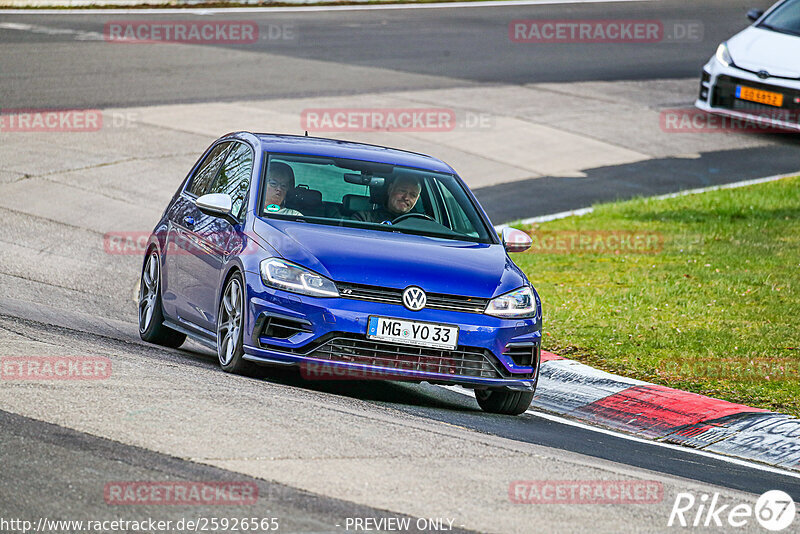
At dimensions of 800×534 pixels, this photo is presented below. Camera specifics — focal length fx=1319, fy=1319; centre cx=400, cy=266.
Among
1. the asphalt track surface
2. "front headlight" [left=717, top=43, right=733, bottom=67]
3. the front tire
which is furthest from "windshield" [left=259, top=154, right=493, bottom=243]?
"front headlight" [left=717, top=43, right=733, bottom=67]

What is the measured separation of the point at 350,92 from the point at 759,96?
6878 mm

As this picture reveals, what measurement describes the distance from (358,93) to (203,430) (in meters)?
16.9

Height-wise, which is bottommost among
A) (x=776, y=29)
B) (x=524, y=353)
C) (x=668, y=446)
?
(x=668, y=446)

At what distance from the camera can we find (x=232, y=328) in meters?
8.41

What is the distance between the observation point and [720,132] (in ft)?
74.2

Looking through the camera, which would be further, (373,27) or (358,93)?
(373,27)

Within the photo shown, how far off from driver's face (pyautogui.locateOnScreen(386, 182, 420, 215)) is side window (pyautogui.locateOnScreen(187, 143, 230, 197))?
5.04 ft

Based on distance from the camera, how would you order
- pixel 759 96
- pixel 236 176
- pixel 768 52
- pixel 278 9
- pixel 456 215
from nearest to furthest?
pixel 456 215
pixel 236 176
pixel 759 96
pixel 768 52
pixel 278 9

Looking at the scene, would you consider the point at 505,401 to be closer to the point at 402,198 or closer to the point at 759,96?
the point at 402,198

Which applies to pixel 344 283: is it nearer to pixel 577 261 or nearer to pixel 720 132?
pixel 577 261

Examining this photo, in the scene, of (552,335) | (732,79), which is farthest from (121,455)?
(732,79)

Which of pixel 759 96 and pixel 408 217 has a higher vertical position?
pixel 408 217

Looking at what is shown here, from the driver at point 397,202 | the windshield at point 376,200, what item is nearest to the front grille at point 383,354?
the windshield at point 376,200

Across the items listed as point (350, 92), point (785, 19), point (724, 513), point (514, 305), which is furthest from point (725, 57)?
point (724, 513)
